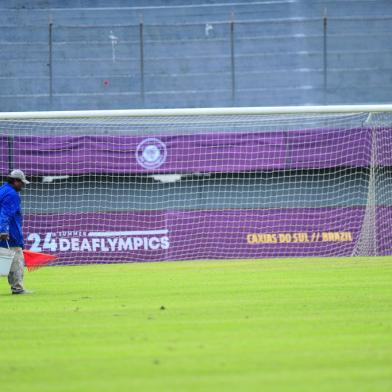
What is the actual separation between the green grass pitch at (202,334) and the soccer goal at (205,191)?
19.5 ft

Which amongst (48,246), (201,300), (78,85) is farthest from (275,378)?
(78,85)

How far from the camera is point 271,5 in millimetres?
30609

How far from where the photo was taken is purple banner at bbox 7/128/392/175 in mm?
23078

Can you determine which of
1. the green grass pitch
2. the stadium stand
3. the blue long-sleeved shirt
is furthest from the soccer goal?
the blue long-sleeved shirt

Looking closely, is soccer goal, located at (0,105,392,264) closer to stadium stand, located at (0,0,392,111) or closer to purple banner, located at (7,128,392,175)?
purple banner, located at (7,128,392,175)

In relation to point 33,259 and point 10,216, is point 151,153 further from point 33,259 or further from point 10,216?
point 10,216

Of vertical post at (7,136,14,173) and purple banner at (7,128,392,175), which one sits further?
purple banner at (7,128,392,175)

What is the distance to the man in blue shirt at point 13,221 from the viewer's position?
13.7 metres

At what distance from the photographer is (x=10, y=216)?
1373 cm

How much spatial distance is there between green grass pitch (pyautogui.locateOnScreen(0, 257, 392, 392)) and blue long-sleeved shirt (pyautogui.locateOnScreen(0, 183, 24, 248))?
86cm

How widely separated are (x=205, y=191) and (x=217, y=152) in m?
1.01

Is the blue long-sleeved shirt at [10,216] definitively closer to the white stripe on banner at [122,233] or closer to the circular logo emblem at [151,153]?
the white stripe on banner at [122,233]

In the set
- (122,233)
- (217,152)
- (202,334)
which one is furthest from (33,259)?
(217,152)

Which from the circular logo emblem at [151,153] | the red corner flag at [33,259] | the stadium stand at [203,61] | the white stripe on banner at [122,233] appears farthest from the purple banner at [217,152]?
the red corner flag at [33,259]
